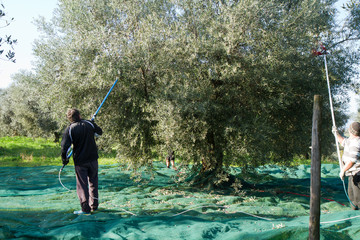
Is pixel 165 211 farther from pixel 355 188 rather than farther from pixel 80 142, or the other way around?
pixel 355 188

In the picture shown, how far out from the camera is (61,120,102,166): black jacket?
23.0 ft

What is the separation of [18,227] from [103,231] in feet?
5.87

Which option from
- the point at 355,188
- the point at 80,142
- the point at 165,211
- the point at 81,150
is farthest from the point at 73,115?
the point at 355,188

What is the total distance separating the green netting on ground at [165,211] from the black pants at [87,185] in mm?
340

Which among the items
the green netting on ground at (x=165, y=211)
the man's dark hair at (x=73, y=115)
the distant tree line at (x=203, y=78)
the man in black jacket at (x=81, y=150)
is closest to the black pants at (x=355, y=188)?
the green netting on ground at (x=165, y=211)

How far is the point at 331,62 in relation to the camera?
37.9 ft

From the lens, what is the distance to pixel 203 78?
9.55 metres

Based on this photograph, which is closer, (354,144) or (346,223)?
(346,223)

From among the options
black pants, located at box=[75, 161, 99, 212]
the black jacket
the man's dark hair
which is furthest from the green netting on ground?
the man's dark hair

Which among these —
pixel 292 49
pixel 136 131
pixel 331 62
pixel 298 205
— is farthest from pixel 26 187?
pixel 331 62

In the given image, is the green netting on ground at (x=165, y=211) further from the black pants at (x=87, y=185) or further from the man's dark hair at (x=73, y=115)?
the man's dark hair at (x=73, y=115)

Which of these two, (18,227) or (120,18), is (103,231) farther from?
(120,18)

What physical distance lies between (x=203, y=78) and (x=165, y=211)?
13.8ft

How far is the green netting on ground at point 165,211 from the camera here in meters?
5.24
